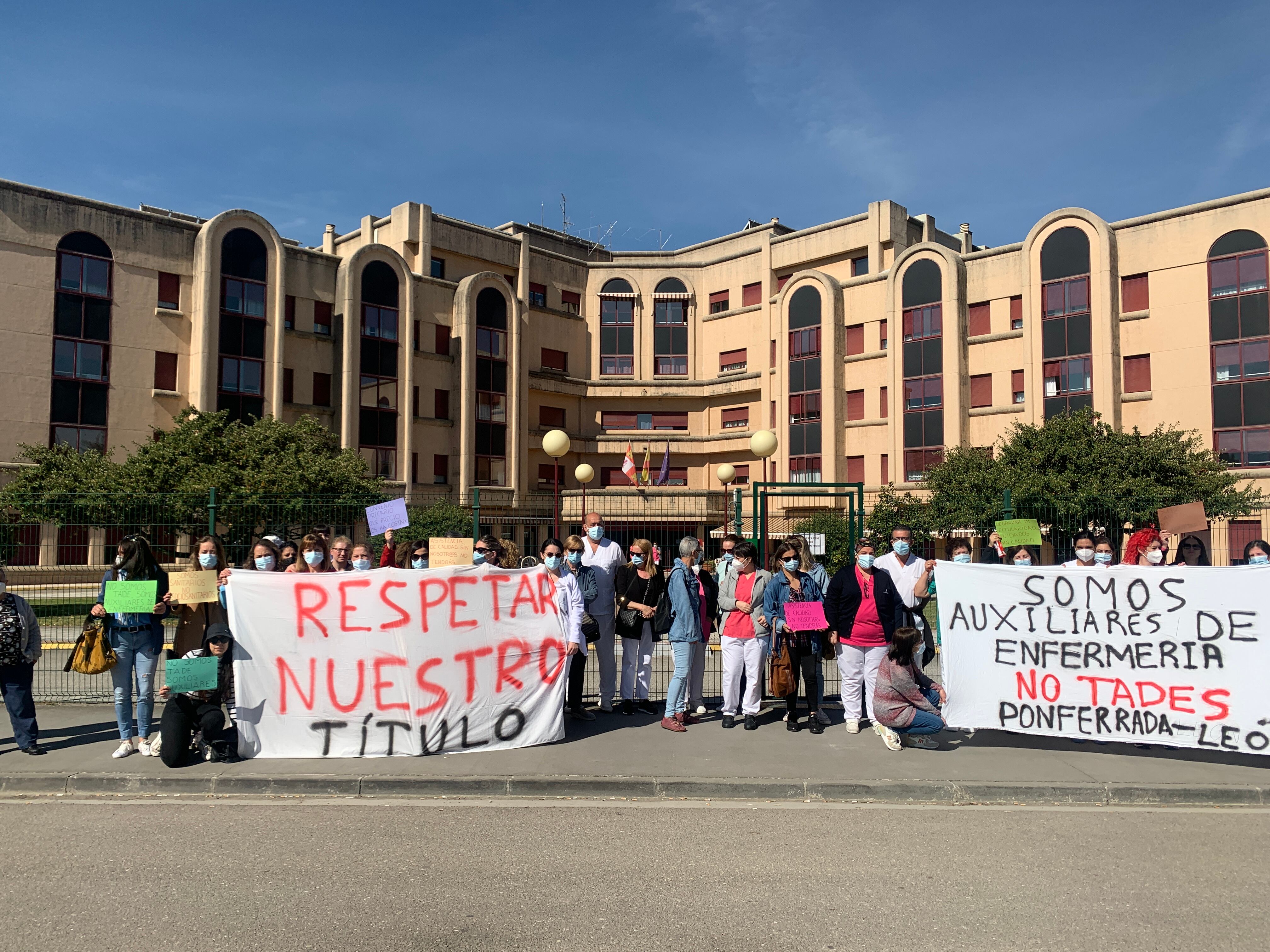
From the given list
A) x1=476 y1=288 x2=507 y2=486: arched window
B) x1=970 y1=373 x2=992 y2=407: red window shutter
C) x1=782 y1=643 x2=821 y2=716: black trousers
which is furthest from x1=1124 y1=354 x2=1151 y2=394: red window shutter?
x1=782 y1=643 x2=821 y2=716: black trousers

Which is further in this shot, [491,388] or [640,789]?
[491,388]

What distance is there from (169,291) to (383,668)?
37259 millimetres

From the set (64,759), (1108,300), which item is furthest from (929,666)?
(1108,300)

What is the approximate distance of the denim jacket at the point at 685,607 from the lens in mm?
9242

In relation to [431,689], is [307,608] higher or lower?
higher

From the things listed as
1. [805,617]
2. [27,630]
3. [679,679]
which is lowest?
[679,679]

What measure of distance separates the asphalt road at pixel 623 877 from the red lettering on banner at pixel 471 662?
4.56 ft

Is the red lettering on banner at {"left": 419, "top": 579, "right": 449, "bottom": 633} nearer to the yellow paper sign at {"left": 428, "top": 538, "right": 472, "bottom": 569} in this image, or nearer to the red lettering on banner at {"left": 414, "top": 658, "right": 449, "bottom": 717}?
the red lettering on banner at {"left": 414, "top": 658, "right": 449, "bottom": 717}

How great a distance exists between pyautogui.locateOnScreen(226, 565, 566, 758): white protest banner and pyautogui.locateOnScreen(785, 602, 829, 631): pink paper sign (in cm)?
233

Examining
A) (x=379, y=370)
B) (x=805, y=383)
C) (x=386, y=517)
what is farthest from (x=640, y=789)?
(x=805, y=383)

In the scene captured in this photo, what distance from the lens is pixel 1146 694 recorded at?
7.90 meters

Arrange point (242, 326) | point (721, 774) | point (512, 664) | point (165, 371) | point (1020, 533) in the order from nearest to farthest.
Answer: point (721, 774) < point (512, 664) < point (1020, 533) < point (165, 371) < point (242, 326)

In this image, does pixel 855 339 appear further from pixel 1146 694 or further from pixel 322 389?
pixel 1146 694

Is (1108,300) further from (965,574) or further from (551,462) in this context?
(965,574)
